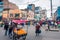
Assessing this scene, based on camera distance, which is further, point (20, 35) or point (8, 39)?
point (8, 39)

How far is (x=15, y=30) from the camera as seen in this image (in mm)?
12812

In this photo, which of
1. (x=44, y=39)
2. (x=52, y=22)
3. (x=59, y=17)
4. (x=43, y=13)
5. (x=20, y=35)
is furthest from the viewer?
(x=59, y=17)

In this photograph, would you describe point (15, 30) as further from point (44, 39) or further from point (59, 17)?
point (59, 17)

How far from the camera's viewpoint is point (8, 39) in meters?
14.5

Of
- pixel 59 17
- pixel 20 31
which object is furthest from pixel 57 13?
pixel 20 31

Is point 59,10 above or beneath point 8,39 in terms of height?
above

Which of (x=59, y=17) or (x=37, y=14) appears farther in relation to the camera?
(x=59, y=17)

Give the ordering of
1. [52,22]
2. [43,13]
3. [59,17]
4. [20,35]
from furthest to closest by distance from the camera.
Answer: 1. [59,17]
2. [52,22]
3. [43,13]
4. [20,35]

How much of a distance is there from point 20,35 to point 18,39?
2.11 ft

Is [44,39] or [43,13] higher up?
[43,13]

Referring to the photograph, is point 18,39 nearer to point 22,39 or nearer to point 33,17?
point 22,39

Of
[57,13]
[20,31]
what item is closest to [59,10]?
[57,13]

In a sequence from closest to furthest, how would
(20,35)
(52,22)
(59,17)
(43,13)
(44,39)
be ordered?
(20,35) → (44,39) → (43,13) → (52,22) → (59,17)

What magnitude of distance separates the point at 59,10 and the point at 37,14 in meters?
7.16
